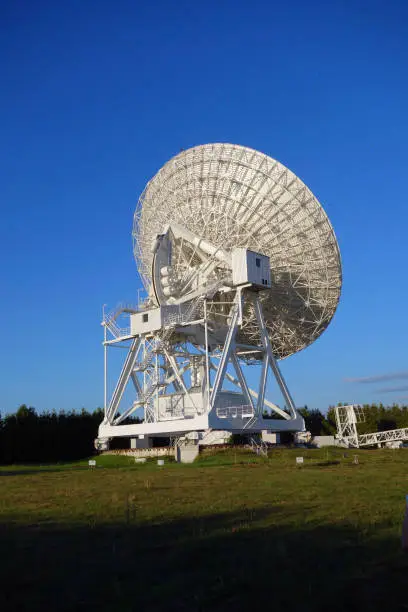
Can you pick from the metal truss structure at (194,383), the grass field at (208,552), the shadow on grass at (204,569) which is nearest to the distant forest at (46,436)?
the metal truss structure at (194,383)

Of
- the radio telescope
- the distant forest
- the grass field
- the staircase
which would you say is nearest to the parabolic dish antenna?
the radio telescope

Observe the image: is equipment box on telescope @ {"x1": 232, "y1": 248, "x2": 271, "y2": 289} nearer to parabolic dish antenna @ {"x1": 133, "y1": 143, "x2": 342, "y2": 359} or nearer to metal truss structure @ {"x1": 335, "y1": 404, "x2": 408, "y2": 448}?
parabolic dish antenna @ {"x1": 133, "y1": 143, "x2": 342, "y2": 359}

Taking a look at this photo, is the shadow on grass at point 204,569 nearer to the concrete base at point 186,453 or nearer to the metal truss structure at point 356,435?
the concrete base at point 186,453

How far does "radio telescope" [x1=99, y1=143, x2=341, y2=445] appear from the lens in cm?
4122

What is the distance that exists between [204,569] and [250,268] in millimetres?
34096

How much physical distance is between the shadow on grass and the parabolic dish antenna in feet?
110

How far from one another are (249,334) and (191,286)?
21.0 feet

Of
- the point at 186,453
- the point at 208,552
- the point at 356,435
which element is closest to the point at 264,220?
the point at 186,453

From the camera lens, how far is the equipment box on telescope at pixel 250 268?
4025cm

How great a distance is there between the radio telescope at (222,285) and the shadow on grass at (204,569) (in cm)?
2968

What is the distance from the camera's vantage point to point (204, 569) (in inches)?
271

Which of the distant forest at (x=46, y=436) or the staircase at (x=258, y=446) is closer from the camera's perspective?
the staircase at (x=258, y=446)

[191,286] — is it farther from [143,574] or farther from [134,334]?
[143,574]

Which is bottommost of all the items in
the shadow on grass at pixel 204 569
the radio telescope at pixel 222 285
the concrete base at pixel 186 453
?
the shadow on grass at pixel 204 569
